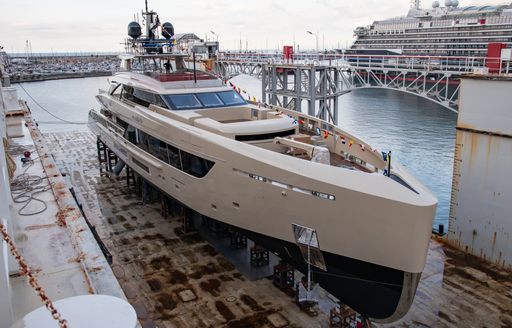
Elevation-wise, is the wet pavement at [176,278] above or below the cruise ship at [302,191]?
below

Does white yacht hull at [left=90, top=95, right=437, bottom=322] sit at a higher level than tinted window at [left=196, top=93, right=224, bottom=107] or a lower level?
lower

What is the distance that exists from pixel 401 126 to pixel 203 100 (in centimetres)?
2686

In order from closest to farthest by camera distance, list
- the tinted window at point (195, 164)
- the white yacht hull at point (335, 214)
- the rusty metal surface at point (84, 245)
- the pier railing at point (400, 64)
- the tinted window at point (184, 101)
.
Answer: the rusty metal surface at point (84, 245)
the white yacht hull at point (335, 214)
the tinted window at point (195, 164)
the pier railing at point (400, 64)
the tinted window at point (184, 101)

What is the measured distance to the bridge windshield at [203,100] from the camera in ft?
50.2

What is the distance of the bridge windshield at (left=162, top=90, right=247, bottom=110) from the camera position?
15289 millimetres

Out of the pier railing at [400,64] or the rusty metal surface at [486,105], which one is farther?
the pier railing at [400,64]

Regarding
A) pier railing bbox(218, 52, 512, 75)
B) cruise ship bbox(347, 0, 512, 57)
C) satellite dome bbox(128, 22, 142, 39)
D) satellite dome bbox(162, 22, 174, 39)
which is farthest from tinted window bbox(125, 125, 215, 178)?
cruise ship bbox(347, 0, 512, 57)

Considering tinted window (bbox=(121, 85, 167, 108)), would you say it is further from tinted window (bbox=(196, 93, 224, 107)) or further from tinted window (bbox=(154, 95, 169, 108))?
tinted window (bbox=(196, 93, 224, 107))

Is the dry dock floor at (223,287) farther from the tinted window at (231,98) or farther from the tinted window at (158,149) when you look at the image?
the tinted window at (231,98)

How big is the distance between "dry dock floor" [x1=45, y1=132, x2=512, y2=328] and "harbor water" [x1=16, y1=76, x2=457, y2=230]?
7372 mm

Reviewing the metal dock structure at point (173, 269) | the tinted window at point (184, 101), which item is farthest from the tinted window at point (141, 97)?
the metal dock structure at point (173, 269)

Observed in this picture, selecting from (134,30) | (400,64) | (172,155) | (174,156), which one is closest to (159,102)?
(172,155)

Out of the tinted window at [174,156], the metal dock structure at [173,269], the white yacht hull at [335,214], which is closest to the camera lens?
the metal dock structure at [173,269]

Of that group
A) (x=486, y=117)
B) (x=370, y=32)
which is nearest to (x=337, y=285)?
(x=486, y=117)
